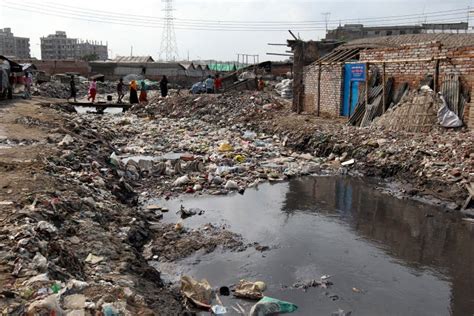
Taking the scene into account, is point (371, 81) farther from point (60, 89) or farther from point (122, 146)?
point (60, 89)

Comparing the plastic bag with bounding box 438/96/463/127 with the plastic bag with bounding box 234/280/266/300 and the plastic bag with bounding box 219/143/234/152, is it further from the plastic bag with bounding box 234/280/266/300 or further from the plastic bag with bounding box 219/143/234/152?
the plastic bag with bounding box 234/280/266/300

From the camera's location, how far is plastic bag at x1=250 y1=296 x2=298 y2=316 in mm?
4460

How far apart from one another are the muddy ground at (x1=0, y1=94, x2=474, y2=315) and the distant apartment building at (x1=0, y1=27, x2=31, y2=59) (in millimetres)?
93384

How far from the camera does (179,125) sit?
17.6m

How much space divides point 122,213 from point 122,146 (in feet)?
24.8

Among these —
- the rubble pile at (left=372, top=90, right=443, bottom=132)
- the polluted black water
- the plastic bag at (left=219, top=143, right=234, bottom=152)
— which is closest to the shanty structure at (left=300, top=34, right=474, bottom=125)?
the rubble pile at (left=372, top=90, right=443, bottom=132)

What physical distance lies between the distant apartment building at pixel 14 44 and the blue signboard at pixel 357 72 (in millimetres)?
94528

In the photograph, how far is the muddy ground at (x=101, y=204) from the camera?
372 centimetres

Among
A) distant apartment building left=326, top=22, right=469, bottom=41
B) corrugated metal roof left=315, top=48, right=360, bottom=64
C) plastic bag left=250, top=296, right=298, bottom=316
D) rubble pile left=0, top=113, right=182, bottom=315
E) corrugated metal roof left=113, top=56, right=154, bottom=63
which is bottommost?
plastic bag left=250, top=296, right=298, bottom=316

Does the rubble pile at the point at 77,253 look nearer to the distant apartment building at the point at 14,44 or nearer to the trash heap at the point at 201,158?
the trash heap at the point at 201,158

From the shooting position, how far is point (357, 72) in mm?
13953

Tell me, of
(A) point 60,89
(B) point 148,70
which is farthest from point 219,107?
(B) point 148,70

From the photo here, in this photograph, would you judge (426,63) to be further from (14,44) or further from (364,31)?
(14,44)

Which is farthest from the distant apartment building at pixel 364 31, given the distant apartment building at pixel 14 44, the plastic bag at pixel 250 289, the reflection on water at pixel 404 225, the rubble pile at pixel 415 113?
the distant apartment building at pixel 14 44
